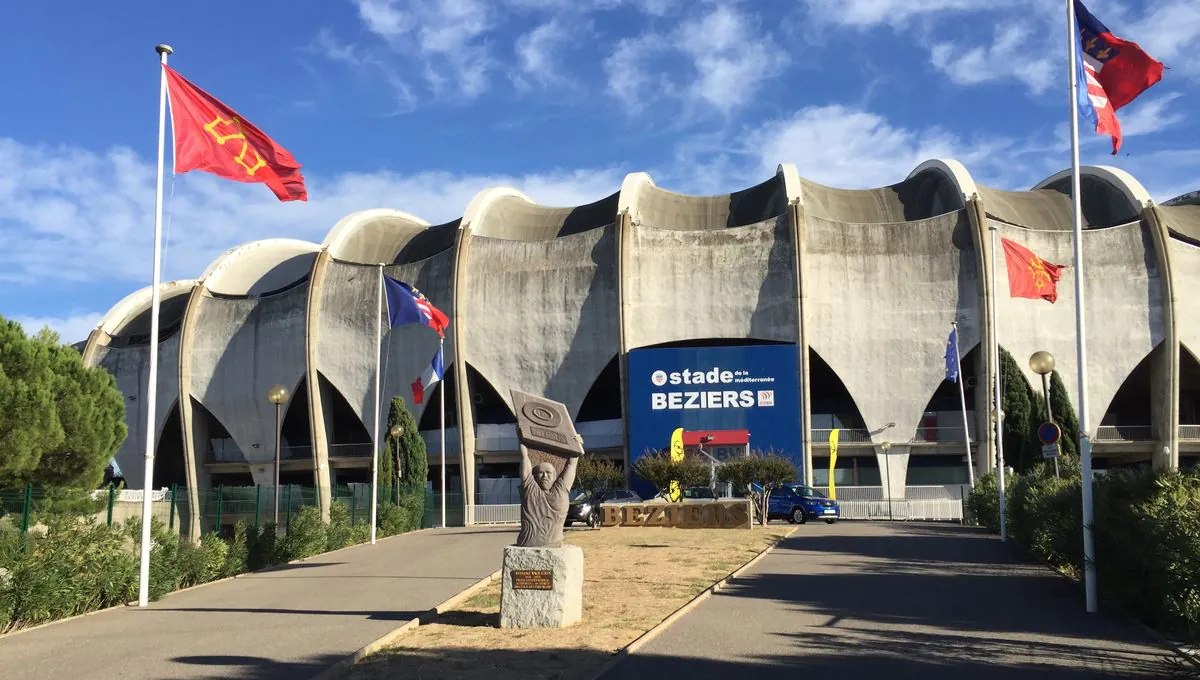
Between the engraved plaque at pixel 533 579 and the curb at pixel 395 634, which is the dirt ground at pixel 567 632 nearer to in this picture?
the curb at pixel 395 634

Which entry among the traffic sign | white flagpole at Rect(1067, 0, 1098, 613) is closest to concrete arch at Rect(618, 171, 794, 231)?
the traffic sign

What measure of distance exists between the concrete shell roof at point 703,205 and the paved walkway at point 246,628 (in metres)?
31.4

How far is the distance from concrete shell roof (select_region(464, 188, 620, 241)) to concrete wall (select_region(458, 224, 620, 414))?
9.20 feet

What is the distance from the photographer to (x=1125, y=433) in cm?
4534

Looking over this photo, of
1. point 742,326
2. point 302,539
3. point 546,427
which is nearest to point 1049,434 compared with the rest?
point 546,427

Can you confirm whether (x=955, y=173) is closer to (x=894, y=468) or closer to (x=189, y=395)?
(x=894, y=468)

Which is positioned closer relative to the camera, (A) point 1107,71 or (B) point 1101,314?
(A) point 1107,71

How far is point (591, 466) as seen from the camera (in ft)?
137

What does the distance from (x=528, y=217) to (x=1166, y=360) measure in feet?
102

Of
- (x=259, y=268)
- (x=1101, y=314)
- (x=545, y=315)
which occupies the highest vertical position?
(x=259, y=268)

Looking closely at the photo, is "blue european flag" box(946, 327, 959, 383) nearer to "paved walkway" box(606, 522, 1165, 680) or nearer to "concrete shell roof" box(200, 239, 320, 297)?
"paved walkway" box(606, 522, 1165, 680)

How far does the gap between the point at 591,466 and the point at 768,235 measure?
13.2 metres

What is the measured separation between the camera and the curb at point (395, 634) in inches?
333

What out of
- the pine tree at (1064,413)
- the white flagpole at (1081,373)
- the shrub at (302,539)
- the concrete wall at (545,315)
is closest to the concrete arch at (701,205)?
the concrete wall at (545,315)
